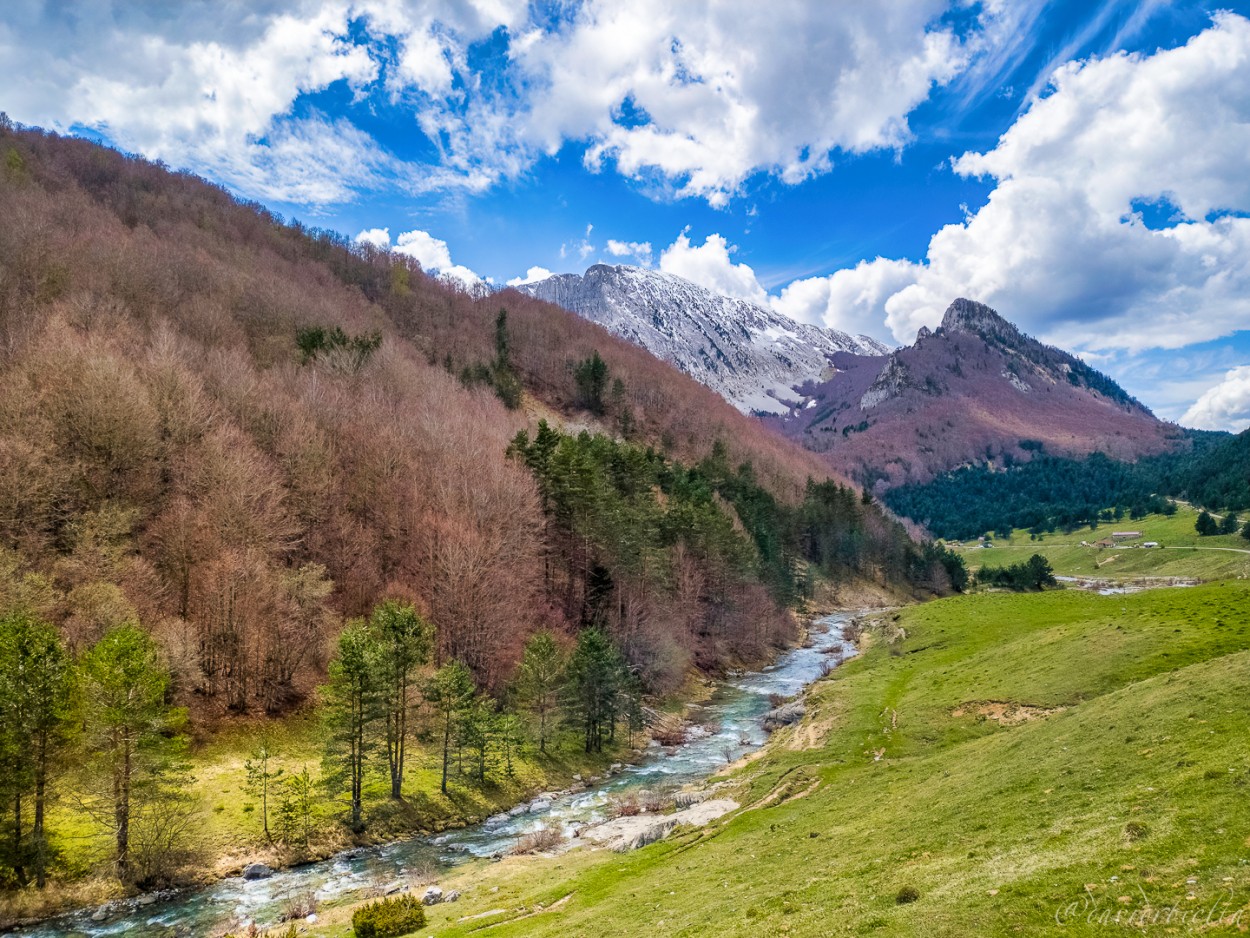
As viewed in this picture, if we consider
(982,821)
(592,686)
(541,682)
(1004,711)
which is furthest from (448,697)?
(1004,711)

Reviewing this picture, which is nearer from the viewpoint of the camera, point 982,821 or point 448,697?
point 982,821

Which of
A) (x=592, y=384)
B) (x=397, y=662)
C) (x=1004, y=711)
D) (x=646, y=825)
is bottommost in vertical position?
(x=646, y=825)

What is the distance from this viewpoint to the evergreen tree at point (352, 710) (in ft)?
138

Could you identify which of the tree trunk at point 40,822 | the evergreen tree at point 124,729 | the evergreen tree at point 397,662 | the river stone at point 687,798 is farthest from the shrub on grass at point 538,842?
the tree trunk at point 40,822

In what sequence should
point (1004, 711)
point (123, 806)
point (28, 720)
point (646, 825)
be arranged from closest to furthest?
point (28, 720) < point (123, 806) < point (646, 825) < point (1004, 711)

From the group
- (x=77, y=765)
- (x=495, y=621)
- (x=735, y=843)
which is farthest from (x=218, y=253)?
(x=735, y=843)

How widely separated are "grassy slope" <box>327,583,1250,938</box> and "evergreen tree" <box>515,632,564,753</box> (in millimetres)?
18653

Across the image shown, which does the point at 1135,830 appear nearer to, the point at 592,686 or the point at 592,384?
the point at 592,686

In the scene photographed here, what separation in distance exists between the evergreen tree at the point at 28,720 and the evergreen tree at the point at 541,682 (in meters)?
31.0

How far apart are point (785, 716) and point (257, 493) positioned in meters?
56.3

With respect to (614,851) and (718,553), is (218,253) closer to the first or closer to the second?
(718,553)

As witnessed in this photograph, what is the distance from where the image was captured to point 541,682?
2180 inches

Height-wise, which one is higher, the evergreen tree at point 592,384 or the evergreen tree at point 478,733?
the evergreen tree at point 592,384

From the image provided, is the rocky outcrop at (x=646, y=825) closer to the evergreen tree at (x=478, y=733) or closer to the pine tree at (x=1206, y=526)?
the evergreen tree at (x=478, y=733)
